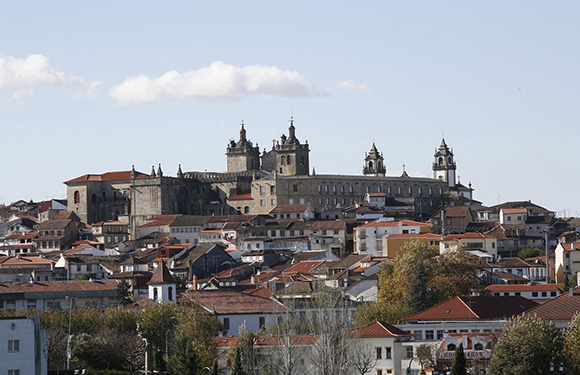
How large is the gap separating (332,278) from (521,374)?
142 ft

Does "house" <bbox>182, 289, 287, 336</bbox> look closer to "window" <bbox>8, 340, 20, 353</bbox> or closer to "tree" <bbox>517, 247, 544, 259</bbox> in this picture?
"window" <bbox>8, 340, 20, 353</bbox>

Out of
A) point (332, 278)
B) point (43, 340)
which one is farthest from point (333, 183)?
point (43, 340)

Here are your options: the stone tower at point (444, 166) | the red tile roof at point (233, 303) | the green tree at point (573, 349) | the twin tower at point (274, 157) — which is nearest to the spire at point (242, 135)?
the twin tower at point (274, 157)

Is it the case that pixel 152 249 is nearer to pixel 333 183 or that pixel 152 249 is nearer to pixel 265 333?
pixel 333 183

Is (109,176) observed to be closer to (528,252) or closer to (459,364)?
(528,252)

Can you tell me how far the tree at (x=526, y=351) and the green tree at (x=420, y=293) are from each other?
23261mm

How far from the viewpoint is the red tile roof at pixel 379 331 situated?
66.9 meters

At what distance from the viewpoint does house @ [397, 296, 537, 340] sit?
71.5m

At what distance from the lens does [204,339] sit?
68750mm

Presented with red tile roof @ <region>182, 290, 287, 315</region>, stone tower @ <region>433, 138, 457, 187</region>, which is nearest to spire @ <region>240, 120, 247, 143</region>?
stone tower @ <region>433, 138, 457, 187</region>

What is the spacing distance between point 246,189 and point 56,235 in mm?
24599

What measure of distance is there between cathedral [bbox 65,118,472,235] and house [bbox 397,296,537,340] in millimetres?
66294

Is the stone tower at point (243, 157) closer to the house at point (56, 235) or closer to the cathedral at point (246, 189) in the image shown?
the cathedral at point (246, 189)

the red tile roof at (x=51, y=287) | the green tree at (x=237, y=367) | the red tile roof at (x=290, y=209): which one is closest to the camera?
the green tree at (x=237, y=367)
